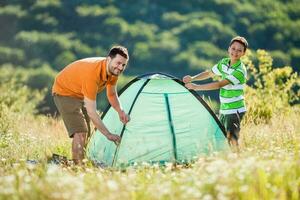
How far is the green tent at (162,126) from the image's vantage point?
19.6 ft

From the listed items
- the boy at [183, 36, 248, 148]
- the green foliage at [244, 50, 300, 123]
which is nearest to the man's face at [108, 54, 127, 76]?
the boy at [183, 36, 248, 148]

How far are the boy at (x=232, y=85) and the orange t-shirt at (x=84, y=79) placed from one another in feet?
2.73

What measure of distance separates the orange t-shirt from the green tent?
0.41 meters

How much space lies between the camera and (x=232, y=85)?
6039 millimetres

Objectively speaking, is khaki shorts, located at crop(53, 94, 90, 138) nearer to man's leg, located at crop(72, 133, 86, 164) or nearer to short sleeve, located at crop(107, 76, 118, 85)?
man's leg, located at crop(72, 133, 86, 164)

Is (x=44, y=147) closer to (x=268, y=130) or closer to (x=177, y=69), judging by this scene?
(x=268, y=130)

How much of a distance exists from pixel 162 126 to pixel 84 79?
0.96m

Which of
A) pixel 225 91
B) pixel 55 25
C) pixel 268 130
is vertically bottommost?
pixel 268 130

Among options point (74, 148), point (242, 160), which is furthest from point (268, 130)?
point (242, 160)

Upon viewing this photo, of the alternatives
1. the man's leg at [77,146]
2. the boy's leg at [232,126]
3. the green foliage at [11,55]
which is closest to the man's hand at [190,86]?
the boy's leg at [232,126]

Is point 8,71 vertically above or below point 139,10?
below

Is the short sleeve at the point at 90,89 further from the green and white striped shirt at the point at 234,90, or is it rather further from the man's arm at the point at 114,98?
the green and white striped shirt at the point at 234,90

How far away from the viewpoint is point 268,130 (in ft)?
22.7

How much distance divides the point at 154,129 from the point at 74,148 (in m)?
0.79
